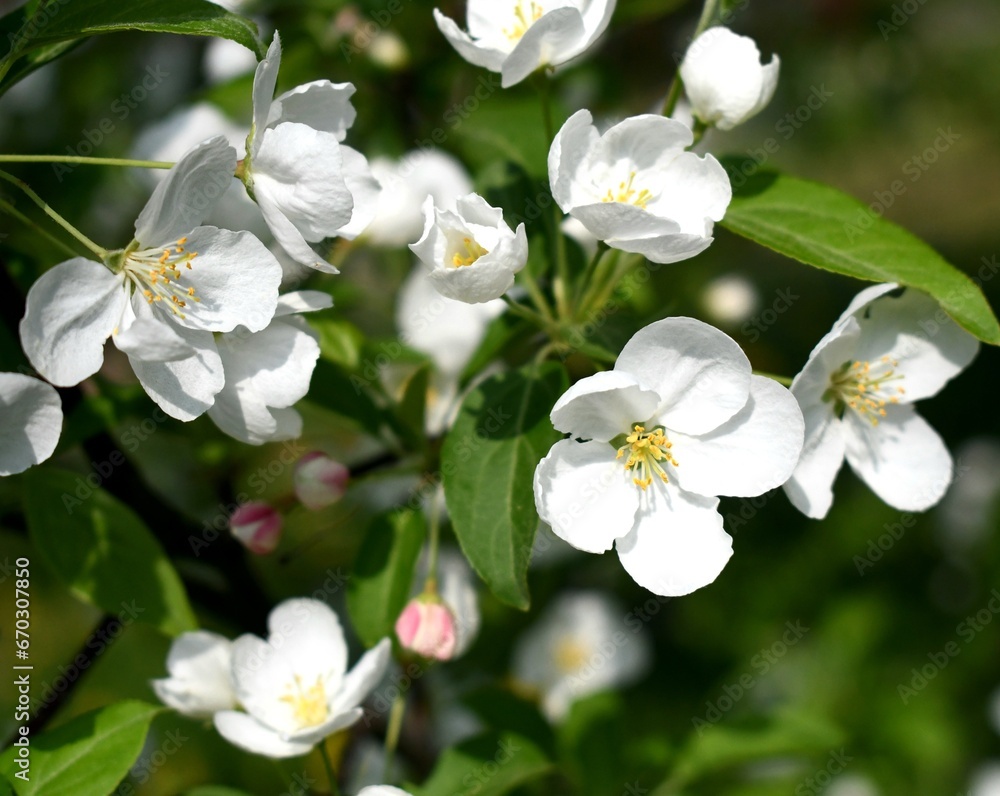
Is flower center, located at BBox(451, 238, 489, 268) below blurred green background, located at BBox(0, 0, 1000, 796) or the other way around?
the other way around

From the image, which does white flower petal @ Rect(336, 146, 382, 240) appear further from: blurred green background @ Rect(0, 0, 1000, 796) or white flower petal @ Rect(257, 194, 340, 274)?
blurred green background @ Rect(0, 0, 1000, 796)

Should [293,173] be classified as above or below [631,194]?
above

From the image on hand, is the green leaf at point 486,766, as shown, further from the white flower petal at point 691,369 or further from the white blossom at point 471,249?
the white blossom at point 471,249

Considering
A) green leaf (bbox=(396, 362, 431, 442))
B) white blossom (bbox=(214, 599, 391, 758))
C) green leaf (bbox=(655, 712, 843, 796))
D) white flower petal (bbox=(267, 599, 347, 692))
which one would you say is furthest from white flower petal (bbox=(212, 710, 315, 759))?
green leaf (bbox=(655, 712, 843, 796))

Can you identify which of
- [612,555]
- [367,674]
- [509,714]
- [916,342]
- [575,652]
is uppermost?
[916,342]

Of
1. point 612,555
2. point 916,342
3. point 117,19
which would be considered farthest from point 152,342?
point 612,555

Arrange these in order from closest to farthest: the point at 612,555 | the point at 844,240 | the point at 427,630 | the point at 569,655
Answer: the point at 844,240, the point at 427,630, the point at 569,655, the point at 612,555

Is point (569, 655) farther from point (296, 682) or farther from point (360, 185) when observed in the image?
point (360, 185)
